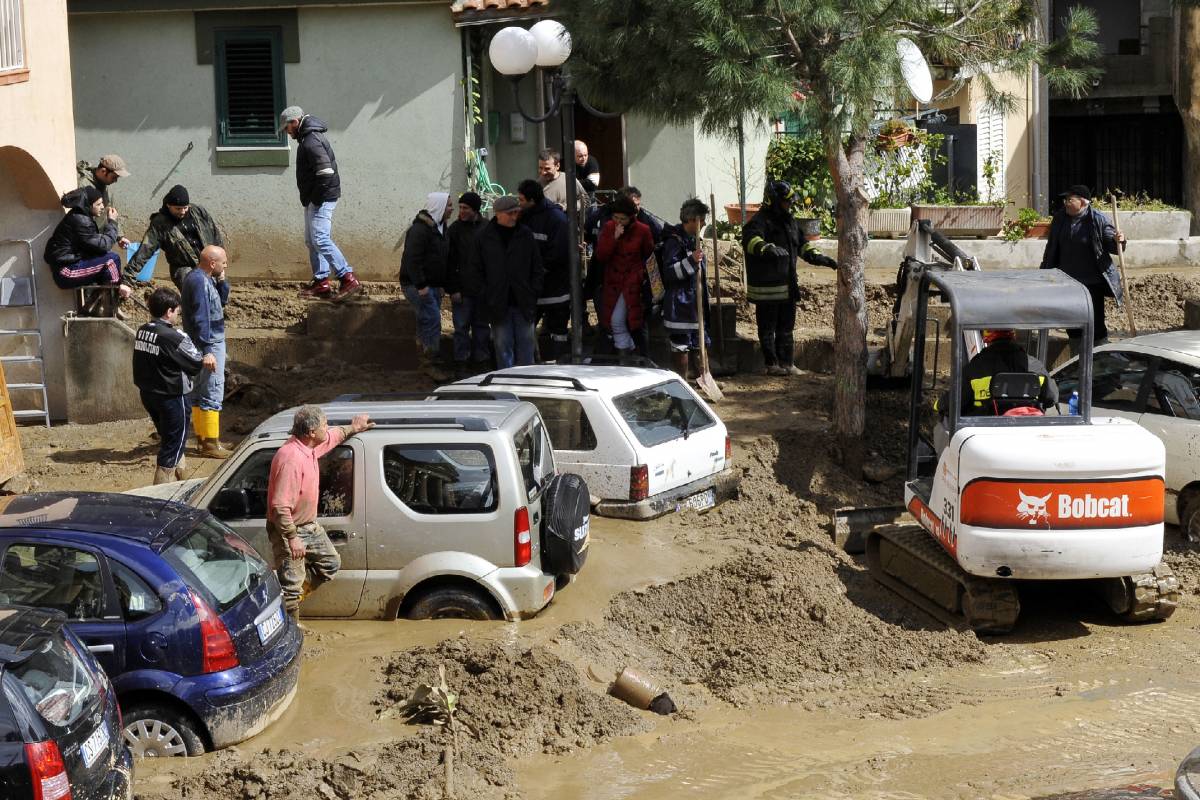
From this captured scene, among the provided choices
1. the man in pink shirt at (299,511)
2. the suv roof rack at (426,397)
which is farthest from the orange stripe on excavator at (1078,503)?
the man in pink shirt at (299,511)

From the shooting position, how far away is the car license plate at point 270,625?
8.41m

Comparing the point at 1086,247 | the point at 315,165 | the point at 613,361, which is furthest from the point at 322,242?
the point at 1086,247

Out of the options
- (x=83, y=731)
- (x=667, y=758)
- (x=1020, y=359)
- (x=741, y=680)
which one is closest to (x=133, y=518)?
(x=83, y=731)

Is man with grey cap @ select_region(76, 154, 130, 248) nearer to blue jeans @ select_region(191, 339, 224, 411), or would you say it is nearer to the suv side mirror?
blue jeans @ select_region(191, 339, 224, 411)

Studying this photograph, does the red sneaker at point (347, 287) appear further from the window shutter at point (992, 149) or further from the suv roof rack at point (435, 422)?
the window shutter at point (992, 149)

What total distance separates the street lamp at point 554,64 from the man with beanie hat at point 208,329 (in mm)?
3369

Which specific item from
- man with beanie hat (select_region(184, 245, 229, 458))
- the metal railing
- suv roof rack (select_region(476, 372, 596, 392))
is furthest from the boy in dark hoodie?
suv roof rack (select_region(476, 372, 596, 392))

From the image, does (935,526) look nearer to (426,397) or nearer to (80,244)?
(426,397)

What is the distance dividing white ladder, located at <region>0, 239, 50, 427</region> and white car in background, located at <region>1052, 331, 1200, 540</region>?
10.9 m

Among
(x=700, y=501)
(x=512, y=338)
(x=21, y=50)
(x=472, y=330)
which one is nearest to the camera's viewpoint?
(x=700, y=501)

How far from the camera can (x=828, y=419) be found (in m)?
15.6

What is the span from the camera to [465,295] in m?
16.5

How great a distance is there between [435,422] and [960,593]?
4.17 meters

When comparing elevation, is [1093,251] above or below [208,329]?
above
